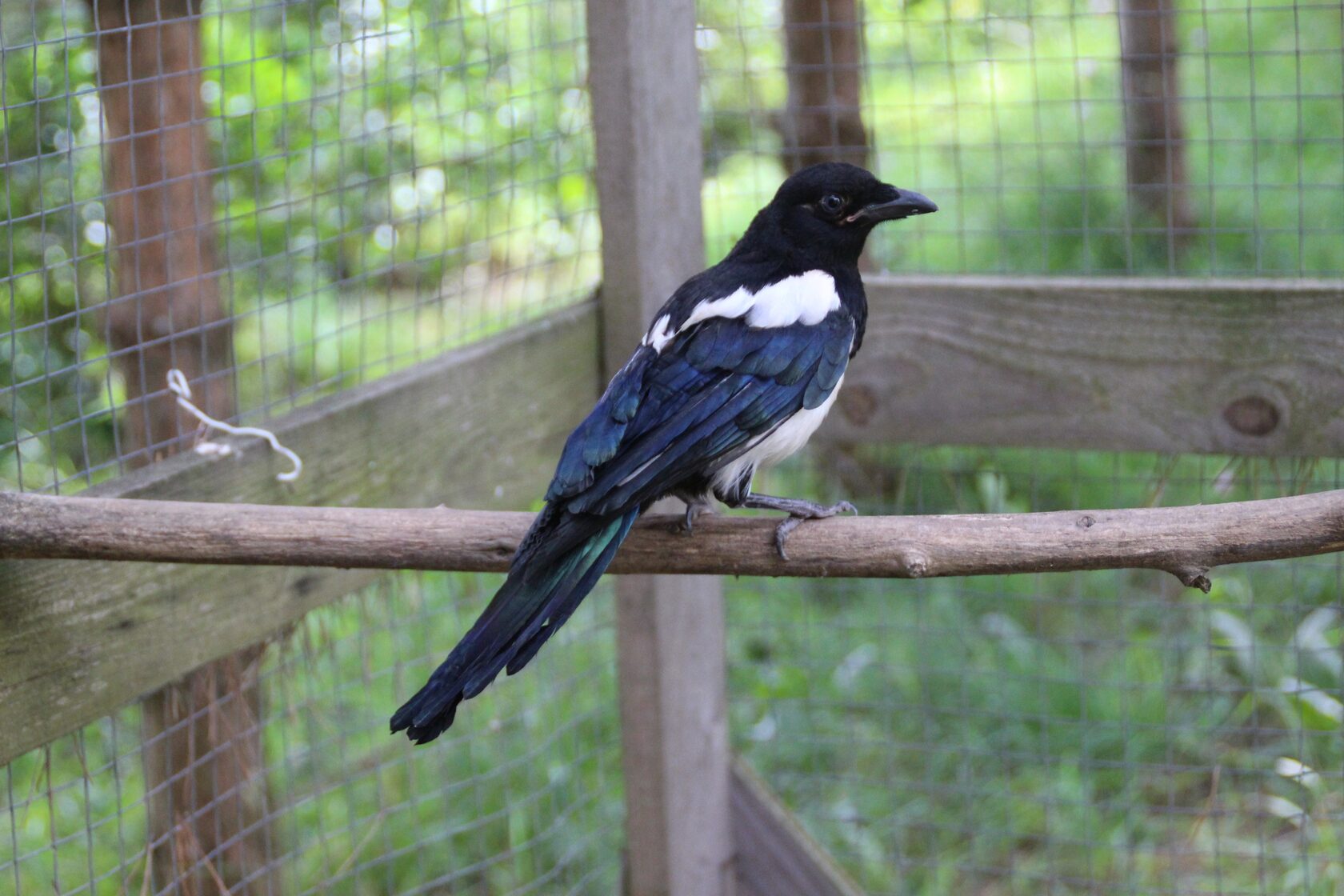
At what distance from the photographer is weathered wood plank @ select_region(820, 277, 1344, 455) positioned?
221 cm

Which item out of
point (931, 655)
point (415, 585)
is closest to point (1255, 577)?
point (931, 655)

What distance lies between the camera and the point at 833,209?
2.42 meters

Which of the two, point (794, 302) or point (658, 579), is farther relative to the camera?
point (658, 579)

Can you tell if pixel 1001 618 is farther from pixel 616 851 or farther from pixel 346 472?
pixel 346 472

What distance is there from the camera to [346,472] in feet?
7.11

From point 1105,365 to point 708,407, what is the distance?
783 millimetres

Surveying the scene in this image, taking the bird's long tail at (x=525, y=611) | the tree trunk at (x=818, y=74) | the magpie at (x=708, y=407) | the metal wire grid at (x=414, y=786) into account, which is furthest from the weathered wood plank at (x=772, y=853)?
the tree trunk at (x=818, y=74)

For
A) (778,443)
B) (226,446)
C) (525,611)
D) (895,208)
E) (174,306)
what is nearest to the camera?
(525,611)

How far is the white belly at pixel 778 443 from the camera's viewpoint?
2.21 meters

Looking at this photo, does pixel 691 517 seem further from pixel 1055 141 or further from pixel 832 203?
pixel 1055 141

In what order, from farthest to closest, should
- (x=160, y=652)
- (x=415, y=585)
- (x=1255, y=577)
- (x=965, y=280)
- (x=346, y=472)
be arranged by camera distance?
1. (x=1255, y=577)
2. (x=415, y=585)
3. (x=965, y=280)
4. (x=346, y=472)
5. (x=160, y=652)

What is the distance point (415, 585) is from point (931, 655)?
5.29 ft

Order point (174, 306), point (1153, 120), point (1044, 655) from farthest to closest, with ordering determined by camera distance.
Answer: point (1153, 120) → point (1044, 655) → point (174, 306)

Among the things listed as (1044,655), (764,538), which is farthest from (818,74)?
(764,538)
